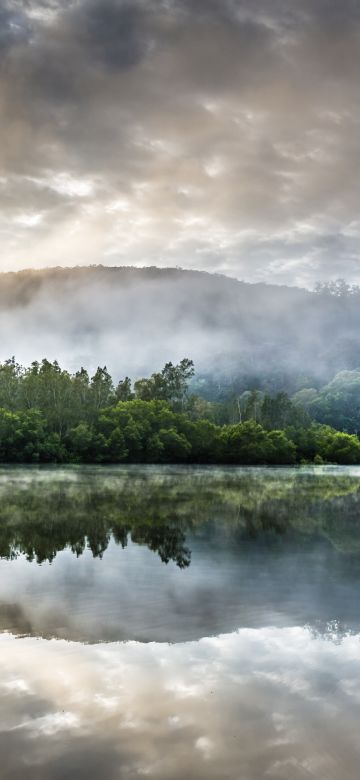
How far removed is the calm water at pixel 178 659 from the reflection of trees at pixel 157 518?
211mm

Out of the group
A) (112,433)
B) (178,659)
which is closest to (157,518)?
(178,659)

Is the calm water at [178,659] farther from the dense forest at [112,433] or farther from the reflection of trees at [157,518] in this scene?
the dense forest at [112,433]

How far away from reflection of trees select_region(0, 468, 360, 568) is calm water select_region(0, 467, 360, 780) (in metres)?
0.21

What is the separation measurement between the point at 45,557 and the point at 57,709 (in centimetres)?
773

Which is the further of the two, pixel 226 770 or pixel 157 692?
pixel 157 692

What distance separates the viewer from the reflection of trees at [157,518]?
48.1 ft

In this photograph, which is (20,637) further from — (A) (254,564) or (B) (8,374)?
(B) (8,374)

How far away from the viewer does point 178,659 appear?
654 cm

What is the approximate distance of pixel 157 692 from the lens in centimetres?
565

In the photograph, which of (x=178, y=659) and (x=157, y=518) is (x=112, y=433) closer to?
(x=157, y=518)

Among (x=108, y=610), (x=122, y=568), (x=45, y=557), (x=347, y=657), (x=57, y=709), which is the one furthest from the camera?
(x=45, y=557)

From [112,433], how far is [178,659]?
228 ft

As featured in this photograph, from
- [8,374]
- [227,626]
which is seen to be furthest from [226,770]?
[8,374]

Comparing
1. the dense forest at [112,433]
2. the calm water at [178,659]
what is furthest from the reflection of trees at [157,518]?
the dense forest at [112,433]
